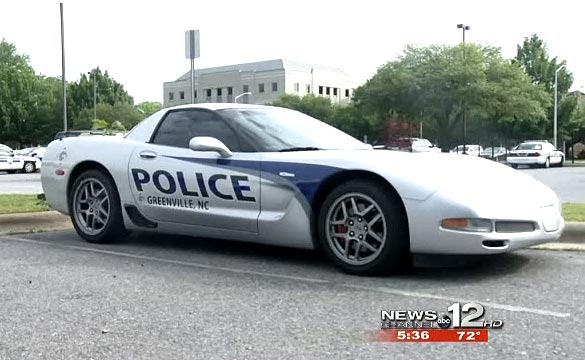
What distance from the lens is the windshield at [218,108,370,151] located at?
5.73 m

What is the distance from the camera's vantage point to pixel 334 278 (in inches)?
196

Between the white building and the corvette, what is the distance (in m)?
82.2

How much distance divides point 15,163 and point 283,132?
82.6ft

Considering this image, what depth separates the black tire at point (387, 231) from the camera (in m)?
4.81

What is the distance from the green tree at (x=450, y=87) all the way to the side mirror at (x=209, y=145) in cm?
3268

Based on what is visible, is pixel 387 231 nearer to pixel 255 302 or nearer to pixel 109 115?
pixel 255 302

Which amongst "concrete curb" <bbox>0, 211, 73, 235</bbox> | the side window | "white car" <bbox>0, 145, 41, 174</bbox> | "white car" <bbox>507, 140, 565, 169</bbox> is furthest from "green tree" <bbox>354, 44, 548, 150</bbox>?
the side window

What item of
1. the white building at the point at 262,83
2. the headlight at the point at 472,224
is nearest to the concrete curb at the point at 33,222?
the headlight at the point at 472,224

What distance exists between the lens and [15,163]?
2838 cm

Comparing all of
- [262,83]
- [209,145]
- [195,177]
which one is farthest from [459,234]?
[262,83]

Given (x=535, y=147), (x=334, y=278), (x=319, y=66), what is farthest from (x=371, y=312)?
(x=319, y=66)

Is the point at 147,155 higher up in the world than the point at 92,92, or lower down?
lower down

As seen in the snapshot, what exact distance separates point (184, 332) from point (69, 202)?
3621 mm

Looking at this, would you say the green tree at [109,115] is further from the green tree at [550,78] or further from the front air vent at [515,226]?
the front air vent at [515,226]
